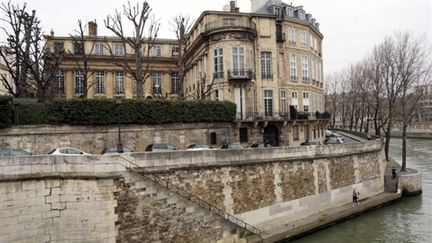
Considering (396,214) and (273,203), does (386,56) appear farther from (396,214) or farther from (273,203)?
(273,203)

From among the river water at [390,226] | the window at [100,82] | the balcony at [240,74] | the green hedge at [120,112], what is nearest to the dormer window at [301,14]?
the balcony at [240,74]

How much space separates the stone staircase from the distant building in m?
13.8

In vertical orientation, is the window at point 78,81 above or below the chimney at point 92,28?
below

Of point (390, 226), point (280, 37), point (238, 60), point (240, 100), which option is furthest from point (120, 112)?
point (280, 37)

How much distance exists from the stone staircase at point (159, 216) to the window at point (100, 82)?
1165 inches

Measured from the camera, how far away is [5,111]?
747 inches

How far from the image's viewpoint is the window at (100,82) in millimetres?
40500

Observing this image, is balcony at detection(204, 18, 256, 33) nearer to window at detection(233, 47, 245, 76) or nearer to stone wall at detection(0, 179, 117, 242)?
window at detection(233, 47, 245, 76)

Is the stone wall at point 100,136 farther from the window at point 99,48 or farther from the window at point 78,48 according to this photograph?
the window at point 99,48

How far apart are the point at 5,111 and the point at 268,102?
19564 mm

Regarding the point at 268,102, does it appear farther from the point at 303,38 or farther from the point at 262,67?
the point at 303,38

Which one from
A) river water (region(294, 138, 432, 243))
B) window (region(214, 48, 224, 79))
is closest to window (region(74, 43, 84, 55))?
window (region(214, 48, 224, 79))

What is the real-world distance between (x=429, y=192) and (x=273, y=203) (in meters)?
14.4

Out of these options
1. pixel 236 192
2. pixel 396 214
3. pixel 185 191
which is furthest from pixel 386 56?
pixel 185 191
